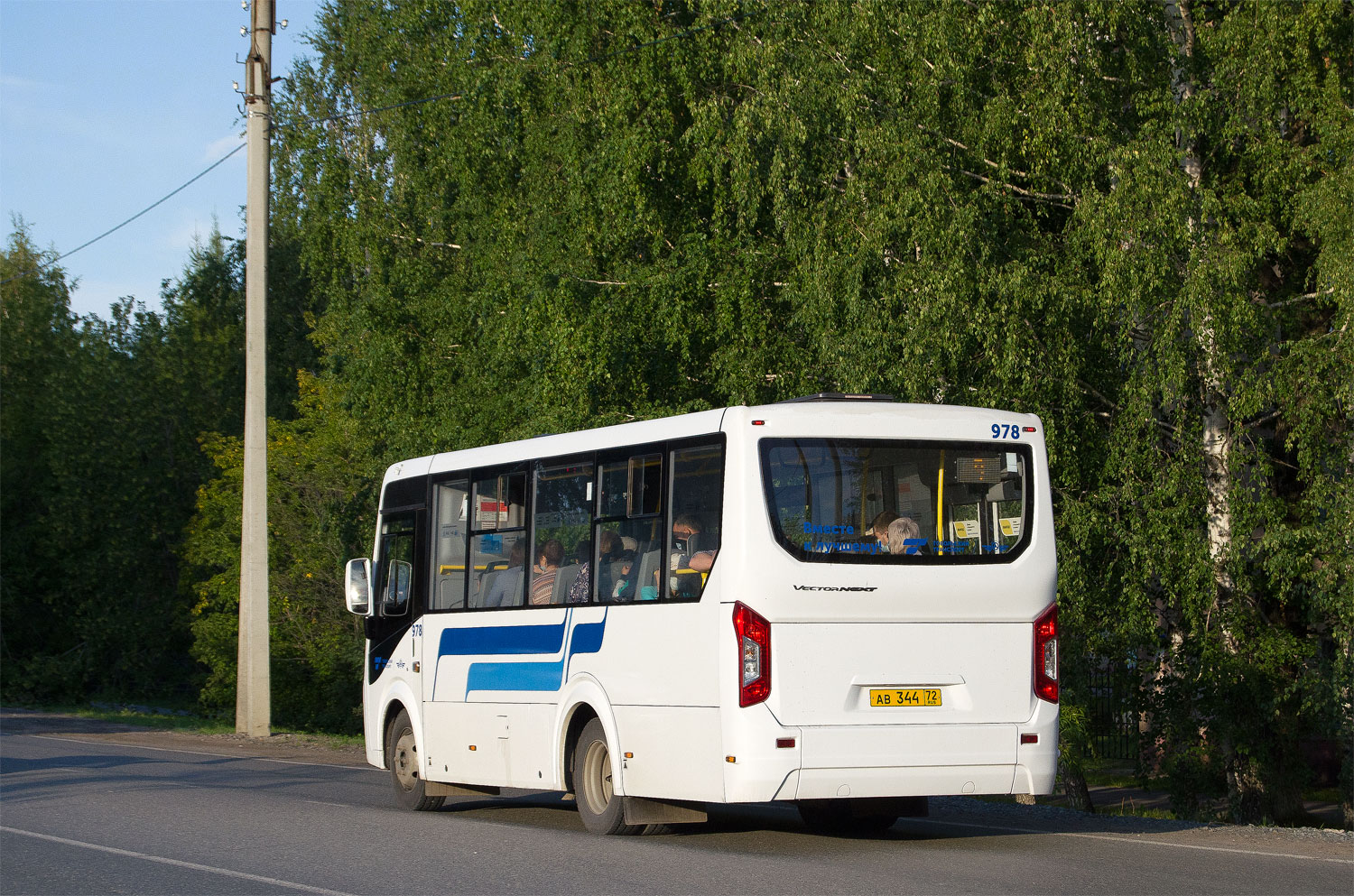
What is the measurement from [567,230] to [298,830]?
1366 cm

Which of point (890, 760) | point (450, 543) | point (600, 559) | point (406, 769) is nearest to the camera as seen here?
point (890, 760)

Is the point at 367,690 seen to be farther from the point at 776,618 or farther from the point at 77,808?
the point at 776,618

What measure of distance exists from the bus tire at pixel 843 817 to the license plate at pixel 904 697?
1.95m

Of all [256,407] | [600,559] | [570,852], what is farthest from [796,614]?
[256,407]

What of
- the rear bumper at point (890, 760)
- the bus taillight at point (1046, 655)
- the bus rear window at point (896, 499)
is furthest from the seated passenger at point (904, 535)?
the rear bumper at point (890, 760)

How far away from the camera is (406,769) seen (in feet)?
49.4

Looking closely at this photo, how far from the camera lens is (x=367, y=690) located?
15.8 metres

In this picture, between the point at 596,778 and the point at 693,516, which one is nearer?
the point at 693,516

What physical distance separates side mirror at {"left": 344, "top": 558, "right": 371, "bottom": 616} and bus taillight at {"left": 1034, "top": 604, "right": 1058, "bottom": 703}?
282 inches

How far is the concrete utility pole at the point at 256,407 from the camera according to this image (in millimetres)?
26344

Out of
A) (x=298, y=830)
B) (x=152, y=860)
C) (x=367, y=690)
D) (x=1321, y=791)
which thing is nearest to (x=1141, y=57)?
(x=367, y=690)

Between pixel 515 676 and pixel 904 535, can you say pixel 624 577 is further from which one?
pixel 904 535

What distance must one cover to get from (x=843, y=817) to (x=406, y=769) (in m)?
4.41

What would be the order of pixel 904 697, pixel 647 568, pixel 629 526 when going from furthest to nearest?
pixel 629 526 < pixel 647 568 < pixel 904 697
